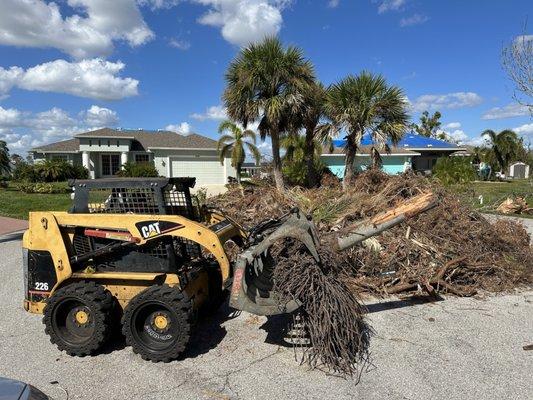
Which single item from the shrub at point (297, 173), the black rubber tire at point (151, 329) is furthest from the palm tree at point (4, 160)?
the black rubber tire at point (151, 329)

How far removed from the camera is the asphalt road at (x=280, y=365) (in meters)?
3.96

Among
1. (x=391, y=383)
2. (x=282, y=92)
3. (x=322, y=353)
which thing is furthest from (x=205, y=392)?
(x=282, y=92)

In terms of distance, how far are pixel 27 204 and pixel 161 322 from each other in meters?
18.2

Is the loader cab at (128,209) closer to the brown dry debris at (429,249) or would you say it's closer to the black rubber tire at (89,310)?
the black rubber tire at (89,310)

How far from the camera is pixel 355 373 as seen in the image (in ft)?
14.0

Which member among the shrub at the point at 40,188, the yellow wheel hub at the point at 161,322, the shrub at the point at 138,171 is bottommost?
the yellow wheel hub at the point at 161,322

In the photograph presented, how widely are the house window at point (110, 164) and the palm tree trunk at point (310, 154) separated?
93.4ft

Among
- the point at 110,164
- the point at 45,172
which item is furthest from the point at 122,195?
the point at 110,164

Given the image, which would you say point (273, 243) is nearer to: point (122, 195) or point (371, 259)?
point (122, 195)

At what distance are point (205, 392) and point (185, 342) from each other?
607 mm

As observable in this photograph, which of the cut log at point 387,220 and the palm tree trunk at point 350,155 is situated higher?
the palm tree trunk at point 350,155

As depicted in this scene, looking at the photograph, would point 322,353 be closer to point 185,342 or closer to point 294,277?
point 294,277

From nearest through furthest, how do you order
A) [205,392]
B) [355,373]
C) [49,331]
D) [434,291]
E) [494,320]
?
[205,392] < [355,373] < [49,331] < [494,320] < [434,291]

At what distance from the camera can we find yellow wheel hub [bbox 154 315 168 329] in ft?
14.9
